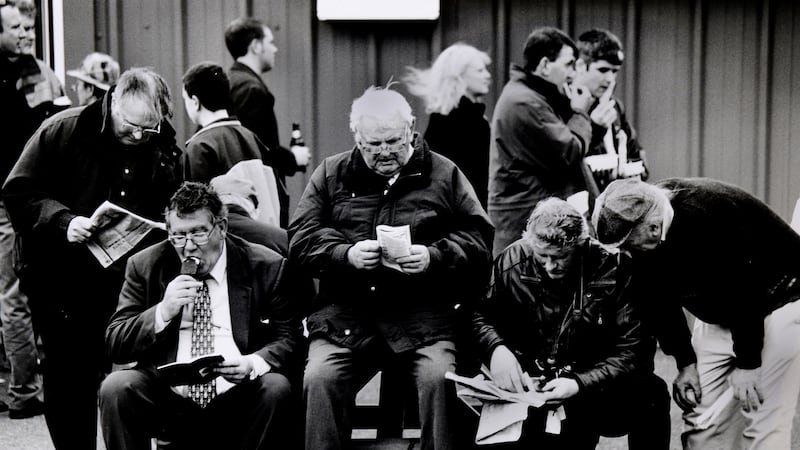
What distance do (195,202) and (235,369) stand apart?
67cm

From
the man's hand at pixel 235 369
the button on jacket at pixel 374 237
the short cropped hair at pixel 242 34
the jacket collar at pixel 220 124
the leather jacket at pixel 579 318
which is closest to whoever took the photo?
the man's hand at pixel 235 369

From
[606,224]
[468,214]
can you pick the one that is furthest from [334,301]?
[606,224]

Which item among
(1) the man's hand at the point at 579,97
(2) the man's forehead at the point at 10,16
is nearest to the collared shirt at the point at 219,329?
(2) the man's forehead at the point at 10,16

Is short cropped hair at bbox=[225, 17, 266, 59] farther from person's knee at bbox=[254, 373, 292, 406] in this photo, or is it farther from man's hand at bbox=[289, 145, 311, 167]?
person's knee at bbox=[254, 373, 292, 406]

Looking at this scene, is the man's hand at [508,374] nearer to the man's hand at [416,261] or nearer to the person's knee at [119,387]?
the man's hand at [416,261]

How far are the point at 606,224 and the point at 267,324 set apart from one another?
1.41m

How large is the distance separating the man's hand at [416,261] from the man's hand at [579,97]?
2.26 m

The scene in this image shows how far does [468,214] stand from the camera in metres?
4.97

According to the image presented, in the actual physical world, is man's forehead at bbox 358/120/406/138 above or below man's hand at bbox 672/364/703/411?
above

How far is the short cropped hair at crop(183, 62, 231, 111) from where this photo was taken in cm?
580

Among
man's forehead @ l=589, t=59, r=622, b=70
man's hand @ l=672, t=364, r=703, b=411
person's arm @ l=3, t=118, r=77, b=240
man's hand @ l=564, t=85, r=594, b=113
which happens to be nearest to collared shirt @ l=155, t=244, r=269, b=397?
person's arm @ l=3, t=118, r=77, b=240

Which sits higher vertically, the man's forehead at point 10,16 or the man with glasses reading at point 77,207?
the man's forehead at point 10,16

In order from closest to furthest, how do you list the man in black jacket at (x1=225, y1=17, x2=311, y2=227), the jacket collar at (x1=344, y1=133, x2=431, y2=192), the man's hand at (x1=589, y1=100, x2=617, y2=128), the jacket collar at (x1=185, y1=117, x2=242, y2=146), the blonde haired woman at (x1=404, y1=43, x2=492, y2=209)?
the jacket collar at (x1=344, y1=133, x2=431, y2=192) < the jacket collar at (x1=185, y1=117, x2=242, y2=146) < the blonde haired woman at (x1=404, y1=43, x2=492, y2=209) < the man in black jacket at (x1=225, y1=17, x2=311, y2=227) < the man's hand at (x1=589, y1=100, x2=617, y2=128)

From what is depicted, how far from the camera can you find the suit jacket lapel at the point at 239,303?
4.72 meters
